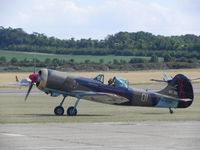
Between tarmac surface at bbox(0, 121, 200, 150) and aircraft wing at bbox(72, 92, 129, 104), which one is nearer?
tarmac surface at bbox(0, 121, 200, 150)

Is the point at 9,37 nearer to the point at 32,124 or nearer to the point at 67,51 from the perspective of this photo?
the point at 67,51

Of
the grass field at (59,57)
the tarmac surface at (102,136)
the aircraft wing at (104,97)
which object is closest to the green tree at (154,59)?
the grass field at (59,57)

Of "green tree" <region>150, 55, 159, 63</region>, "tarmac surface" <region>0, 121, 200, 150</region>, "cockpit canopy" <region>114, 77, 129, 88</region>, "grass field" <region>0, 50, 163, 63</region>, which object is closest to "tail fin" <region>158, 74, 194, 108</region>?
"cockpit canopy" <region>114, 77, 129, 88</region>

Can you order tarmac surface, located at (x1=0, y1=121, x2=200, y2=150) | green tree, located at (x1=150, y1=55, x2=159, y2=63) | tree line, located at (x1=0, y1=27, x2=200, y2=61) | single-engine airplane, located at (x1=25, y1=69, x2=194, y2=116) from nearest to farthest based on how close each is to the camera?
tarmac surface, located at (x1=0, y1=121, x2=200, y2=150)
single-engine airplane, located at (x1=25, y1=69, x2=194, y2=116)
tree line, located at (x1=0, y1=27, x2=200, y2=61)
green tree, located at (x1=150, y1=55, x2=159, y2=63)

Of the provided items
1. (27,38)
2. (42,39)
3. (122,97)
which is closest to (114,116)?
(122,97)

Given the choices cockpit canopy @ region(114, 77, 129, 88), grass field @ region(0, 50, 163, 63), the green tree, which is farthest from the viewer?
the green tree

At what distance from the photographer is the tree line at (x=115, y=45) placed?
83050 millimetres

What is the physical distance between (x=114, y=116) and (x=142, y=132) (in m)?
6.72

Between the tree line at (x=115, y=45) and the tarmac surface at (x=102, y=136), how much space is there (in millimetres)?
55148

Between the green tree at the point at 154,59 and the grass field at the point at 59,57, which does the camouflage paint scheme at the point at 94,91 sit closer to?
the grass field at the point at 59,57

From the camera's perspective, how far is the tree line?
83.1 m

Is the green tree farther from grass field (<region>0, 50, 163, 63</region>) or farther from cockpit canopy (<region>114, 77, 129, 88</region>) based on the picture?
cockpit canopy (<region>114, 77, 129, 88</region>)

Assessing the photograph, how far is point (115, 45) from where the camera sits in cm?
10094

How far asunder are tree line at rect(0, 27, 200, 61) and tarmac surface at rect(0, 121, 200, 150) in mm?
55148
